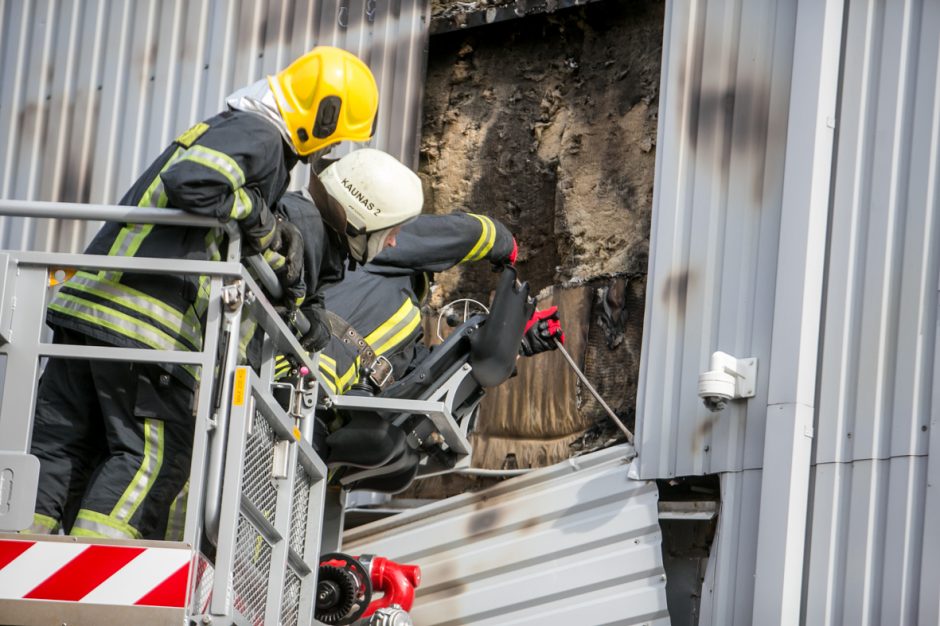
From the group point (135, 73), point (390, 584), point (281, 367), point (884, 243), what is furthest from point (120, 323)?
point (135, 73)

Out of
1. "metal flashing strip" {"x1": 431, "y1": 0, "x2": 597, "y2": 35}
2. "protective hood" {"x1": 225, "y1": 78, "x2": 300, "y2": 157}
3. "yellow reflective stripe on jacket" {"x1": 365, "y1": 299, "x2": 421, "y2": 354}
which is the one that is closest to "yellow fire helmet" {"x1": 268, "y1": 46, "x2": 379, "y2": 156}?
"protective hood" {"x1": 225, "y1": 78, "x2": 300, "y2": 157}

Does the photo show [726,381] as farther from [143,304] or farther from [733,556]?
[143,304]

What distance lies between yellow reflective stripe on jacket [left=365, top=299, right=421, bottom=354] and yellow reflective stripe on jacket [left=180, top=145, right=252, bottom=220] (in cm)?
181

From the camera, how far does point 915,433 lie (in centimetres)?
577

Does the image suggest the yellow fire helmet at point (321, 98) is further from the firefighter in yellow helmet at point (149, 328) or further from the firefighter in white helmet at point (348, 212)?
the firefighter in white helmet at point (348, 212)

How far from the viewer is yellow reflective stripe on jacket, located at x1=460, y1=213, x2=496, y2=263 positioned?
274 inches

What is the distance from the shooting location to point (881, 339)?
5988 mm

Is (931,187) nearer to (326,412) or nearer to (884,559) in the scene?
(884,559)

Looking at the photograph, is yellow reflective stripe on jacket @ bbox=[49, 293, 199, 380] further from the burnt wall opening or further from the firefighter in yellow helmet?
the burnt wall opening

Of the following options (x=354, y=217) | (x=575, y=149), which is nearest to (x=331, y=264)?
(x=354, y=217)

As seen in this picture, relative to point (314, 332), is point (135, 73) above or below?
above

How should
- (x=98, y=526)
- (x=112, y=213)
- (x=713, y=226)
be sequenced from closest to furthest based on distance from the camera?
(x=98, y=526) → (x=112, y=213) → (x=713, y=226)

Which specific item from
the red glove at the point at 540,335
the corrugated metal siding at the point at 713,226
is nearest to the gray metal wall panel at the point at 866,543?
the corrugated metal siding at the point at 713,226

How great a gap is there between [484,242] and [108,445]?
2.61 m
